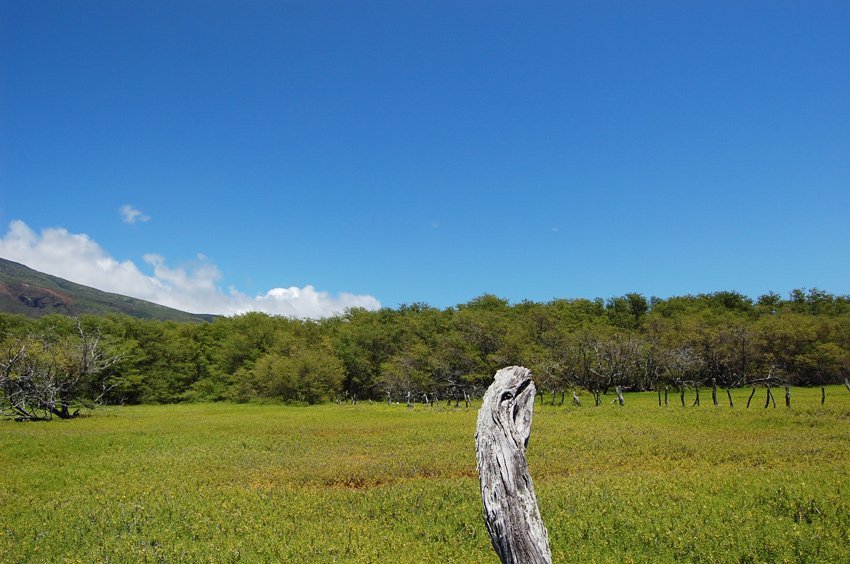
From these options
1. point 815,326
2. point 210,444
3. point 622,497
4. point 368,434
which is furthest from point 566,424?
point 815,326

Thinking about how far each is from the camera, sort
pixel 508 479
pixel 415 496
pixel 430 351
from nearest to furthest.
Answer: pixel 508 479 < pixel 415 496 < pixel 430 351

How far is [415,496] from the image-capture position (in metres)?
15.1

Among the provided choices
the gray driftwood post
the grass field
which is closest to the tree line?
the grass field

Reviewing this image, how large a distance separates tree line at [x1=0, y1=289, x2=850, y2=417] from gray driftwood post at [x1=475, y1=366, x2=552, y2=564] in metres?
45.3

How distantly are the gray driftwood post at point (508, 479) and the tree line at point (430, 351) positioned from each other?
45292 mm

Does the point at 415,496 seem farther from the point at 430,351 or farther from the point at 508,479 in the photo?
the point at 430,351

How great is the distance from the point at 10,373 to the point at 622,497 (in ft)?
157

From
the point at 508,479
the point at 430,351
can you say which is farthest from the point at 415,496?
the point at 430,351

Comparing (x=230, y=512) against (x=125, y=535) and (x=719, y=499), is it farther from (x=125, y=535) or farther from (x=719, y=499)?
(x=719, y=499)

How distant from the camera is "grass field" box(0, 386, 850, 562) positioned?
1080 centimetres

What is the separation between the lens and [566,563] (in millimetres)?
9773

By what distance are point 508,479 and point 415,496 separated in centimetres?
1112

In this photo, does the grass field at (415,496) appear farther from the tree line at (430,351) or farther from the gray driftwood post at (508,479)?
the tree line at (430,351)

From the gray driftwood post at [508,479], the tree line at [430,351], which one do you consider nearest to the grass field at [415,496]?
the gray driftwood post at [508,479]
